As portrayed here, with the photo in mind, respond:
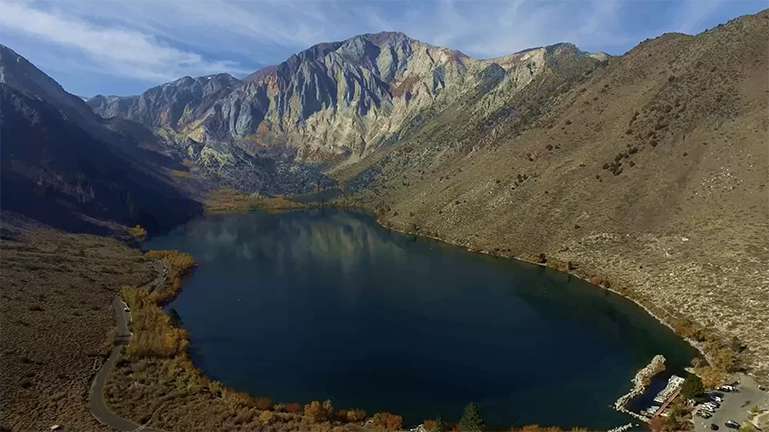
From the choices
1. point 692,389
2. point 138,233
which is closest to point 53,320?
point 692,389

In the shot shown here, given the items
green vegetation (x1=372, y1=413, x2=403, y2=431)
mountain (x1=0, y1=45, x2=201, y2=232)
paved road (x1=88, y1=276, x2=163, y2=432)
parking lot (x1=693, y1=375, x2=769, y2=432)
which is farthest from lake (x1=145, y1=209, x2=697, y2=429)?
mountain (x1=0, y1=45, x2=201, y2=232)

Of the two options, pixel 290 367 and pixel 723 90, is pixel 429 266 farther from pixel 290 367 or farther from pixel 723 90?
pixel 723 90

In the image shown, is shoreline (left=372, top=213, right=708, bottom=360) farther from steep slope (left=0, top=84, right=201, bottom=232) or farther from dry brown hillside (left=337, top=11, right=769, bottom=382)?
steep slope (left=0, top=84, right=201, bottom=232)

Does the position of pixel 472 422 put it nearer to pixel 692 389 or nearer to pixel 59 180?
pixel 692 389

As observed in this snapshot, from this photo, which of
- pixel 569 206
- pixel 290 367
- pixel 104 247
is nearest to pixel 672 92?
pixel 569 206

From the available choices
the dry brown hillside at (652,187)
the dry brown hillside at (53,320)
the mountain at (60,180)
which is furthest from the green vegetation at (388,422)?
the mountain at (60,180)

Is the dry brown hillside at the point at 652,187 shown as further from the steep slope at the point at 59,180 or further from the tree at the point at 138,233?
the steep slope at the point at 59,180
